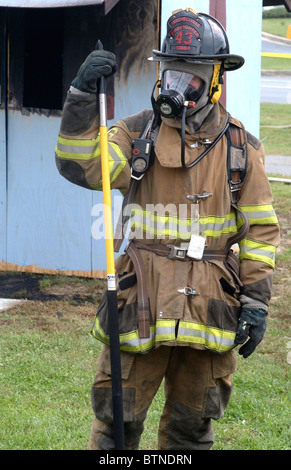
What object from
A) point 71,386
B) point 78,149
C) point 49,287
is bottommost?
point 71,386

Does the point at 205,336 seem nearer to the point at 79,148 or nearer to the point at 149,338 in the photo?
the point at 149,338

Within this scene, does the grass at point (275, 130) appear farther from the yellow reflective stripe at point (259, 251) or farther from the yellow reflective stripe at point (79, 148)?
the yellow reflective stripe at point (79, 148)

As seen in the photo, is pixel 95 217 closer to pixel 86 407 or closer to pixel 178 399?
pixel 86 407

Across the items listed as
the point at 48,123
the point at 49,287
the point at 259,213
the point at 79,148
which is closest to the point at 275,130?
the point at 48,123

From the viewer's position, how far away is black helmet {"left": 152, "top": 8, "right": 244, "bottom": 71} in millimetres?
3486

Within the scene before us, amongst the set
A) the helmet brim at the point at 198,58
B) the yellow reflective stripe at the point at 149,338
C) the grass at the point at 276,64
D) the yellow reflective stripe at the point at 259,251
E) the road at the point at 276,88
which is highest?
the grass at the point at 276,64

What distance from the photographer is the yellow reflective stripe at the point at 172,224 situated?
3586 millimetres

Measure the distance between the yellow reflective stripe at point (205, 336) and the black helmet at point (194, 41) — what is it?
3.99ft

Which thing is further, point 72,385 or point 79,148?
point 72,385

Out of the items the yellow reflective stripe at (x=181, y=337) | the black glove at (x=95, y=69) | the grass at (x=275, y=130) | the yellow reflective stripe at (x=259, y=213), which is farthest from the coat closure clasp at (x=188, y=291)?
the grass at (x=275, y=130)

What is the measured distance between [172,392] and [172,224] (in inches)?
33.3

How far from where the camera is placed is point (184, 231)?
3.59m

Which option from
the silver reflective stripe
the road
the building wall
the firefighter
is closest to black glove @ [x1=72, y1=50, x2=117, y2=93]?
the firefighter
